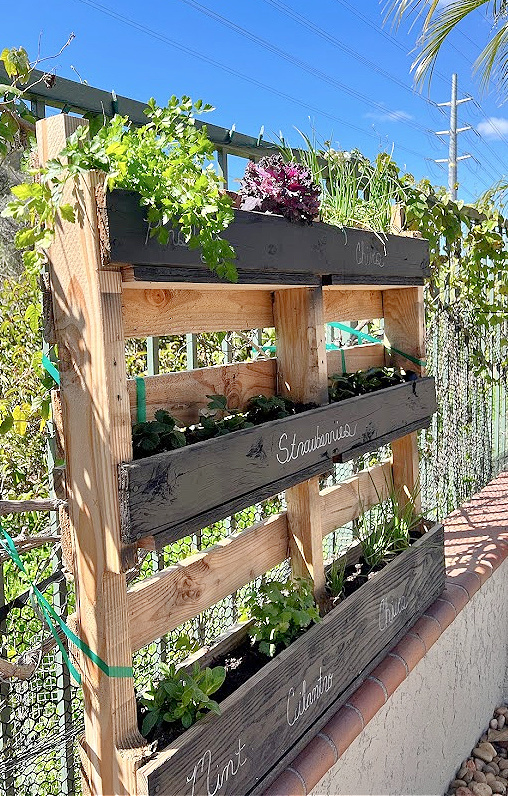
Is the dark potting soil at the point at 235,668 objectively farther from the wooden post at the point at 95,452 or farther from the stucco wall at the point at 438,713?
the stucco wall at the point at 438,713

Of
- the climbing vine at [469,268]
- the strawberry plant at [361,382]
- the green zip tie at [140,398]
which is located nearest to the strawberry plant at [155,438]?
the green zip tie at [140,398]

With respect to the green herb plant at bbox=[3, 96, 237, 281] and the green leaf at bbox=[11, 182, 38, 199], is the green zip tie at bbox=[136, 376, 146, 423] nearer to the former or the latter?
the green herb plant at bbox=[3, 96, 237, 281]

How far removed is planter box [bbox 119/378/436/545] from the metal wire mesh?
0.35 metres

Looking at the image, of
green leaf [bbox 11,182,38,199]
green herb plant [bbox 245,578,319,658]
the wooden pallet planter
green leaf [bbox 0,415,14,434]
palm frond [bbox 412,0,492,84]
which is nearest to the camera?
green leaf [bbox 11,182,38,199]

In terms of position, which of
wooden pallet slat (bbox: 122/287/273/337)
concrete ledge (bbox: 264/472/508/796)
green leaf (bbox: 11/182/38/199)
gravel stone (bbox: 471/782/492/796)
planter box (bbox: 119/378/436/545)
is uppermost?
green leaf (bbox: 11/182/38/199)

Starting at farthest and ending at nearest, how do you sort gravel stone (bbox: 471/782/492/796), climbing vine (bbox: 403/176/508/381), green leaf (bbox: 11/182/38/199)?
climbing vine (bbox: 403/176/508/381), gravel stone (bbox: 471/782/492/796), green leaf (bbox: 11/182/38/199)

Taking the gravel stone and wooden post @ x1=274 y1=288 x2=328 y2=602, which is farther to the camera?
the gravel stone

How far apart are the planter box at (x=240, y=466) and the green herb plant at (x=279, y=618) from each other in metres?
0.33

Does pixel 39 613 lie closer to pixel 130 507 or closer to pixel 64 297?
pixel 130 507

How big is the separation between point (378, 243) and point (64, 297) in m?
1.17

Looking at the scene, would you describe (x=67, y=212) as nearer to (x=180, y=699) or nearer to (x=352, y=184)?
(x=180, y=699)

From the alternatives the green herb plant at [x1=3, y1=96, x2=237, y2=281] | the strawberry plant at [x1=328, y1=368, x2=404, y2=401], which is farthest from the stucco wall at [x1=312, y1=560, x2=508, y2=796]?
the green herb plant at [x1=3, y1=96, x2=237, y2=281]

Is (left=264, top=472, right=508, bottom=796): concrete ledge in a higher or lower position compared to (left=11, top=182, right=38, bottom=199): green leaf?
lower

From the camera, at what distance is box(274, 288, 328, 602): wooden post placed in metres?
1.86
